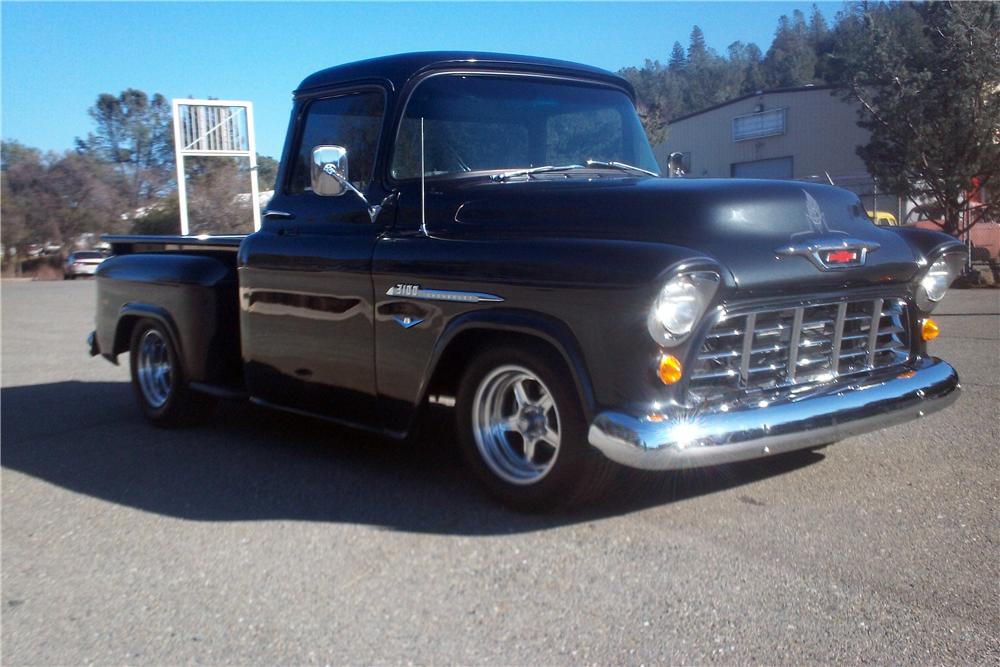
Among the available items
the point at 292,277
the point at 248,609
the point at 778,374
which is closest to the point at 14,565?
the point at 248,609

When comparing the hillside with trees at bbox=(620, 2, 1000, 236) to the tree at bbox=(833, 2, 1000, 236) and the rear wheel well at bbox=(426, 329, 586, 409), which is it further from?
the rear wheel well at bbox=(426, 329, 586, 409)

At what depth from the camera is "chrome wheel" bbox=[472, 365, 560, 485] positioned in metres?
4.15

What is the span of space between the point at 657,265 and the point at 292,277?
7.48ft

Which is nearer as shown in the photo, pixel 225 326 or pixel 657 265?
pixel 657 265

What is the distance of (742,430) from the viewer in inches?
145

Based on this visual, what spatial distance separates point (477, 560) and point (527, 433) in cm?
67

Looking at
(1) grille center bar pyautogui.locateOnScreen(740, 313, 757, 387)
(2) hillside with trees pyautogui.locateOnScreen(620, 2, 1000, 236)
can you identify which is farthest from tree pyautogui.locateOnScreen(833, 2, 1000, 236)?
(1) grille center bar pyautogui.locateOnScreen(740, 313, 757, 387)

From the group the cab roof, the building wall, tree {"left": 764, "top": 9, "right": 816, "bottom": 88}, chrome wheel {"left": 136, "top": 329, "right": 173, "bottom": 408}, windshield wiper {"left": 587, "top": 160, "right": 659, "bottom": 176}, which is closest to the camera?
the cab roof

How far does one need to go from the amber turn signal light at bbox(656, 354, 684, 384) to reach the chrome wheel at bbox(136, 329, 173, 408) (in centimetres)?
389

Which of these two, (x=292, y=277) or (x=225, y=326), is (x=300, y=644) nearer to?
(x=292, y=277)

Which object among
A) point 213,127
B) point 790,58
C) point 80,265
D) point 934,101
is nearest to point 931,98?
point 934,101

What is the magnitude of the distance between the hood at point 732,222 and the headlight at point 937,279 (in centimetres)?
22

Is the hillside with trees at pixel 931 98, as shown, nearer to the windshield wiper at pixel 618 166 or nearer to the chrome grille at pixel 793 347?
the windshield wiper at pixel 618 166

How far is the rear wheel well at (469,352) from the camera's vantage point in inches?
157
